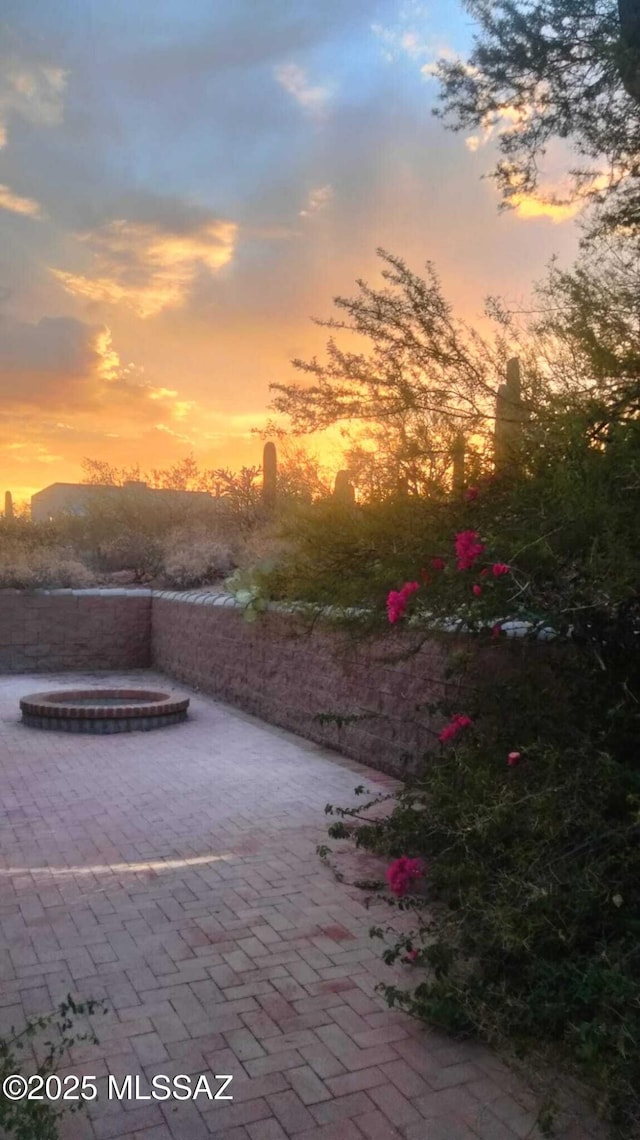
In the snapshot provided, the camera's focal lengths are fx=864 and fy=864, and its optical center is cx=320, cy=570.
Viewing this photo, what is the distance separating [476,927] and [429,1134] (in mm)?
972

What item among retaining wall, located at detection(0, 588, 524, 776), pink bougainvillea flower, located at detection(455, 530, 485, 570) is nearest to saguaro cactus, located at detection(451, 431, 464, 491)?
pink bougainvillea flower, located at detection(455, 530, 485, 570)

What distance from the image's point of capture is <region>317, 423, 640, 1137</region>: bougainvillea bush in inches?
112

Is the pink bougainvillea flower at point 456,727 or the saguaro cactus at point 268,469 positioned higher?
the saguaro cactus at point 268,469

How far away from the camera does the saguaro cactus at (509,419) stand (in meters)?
3.98

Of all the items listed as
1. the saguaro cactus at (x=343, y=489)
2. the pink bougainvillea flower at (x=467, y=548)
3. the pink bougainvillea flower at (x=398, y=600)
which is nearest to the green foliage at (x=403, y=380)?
the saguaro cactus at (x=343, y=489)

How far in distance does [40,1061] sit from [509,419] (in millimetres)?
3157

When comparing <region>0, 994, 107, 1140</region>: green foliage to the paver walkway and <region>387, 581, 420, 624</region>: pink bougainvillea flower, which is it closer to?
the paver walkway

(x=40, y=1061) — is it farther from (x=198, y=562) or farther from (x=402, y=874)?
(x=198, y=562)

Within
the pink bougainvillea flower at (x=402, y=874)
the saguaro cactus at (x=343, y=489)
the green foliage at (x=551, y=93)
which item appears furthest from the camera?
the green foliage at (x=551, y=93)

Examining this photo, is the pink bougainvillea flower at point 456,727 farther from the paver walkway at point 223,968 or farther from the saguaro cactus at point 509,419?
the saguaro cactus at point 509,419

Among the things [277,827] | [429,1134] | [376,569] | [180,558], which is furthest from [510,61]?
[180,558]

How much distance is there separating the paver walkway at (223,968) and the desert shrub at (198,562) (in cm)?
712

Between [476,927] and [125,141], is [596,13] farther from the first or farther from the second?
[476,927]

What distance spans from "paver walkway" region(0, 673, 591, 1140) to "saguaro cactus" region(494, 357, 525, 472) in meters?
2.20
